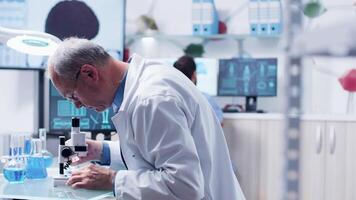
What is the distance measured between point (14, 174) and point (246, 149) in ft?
6.70

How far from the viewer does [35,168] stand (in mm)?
2180

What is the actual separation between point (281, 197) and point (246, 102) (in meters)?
3.36

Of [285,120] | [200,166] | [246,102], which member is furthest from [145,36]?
[285,120]

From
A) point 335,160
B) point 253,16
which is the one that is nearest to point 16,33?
point 253,16

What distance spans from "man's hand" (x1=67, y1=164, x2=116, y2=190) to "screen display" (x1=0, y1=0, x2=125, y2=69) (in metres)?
2.32

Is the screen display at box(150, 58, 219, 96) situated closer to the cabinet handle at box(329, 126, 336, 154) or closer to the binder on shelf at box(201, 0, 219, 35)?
the binder on shelf at box(201, 0, 219, 35)

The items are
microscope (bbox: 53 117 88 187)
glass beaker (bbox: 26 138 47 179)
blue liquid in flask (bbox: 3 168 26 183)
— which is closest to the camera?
microscope (bbox: 53 117 88 187)

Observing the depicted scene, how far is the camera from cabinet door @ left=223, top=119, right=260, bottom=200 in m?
3.75

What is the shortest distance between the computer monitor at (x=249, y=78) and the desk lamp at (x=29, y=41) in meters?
1.98

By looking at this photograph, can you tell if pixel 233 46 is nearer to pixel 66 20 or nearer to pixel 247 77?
pixel 247 77

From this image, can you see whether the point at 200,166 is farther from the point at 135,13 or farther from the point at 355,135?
the point at 135,13

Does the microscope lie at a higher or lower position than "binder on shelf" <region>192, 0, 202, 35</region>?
lower

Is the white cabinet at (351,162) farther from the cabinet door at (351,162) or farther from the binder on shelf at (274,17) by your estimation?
the binder on shelf at (274,17)

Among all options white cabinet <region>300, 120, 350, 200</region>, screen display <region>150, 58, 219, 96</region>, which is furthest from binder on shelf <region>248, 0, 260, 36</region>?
white cabinet <region>300, 120, 350, 200</region>
